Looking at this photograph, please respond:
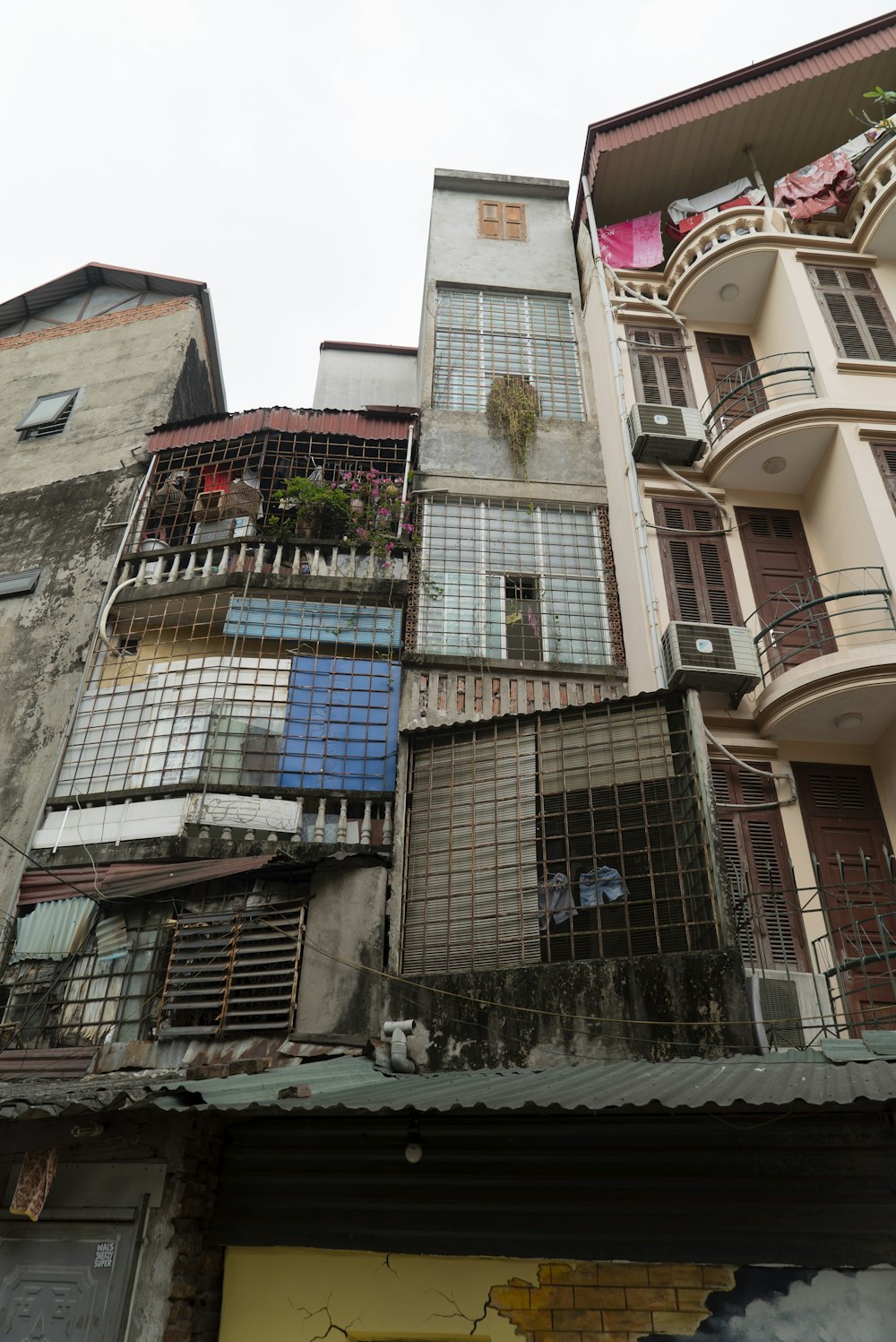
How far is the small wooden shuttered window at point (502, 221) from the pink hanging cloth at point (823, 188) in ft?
16.8

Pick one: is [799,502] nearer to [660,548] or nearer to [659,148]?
[660,548]

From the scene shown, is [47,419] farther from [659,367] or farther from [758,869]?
[758,869]

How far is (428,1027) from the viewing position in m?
7.53

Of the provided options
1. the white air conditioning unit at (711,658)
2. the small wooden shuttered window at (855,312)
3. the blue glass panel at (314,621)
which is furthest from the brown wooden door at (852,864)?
the small wooden shuttered window at (855,312)

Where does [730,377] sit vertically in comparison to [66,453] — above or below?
below

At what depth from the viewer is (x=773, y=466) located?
11.0 metres

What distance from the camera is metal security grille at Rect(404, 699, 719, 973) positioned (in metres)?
7.55

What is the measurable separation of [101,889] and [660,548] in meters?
7.76

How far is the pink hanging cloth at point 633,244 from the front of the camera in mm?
13891

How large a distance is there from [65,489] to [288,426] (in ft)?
12.3

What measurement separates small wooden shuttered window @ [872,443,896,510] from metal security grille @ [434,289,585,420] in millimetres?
4515

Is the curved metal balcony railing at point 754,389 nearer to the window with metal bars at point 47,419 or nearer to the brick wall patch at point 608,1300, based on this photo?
the brick wall patch at point 608,1300

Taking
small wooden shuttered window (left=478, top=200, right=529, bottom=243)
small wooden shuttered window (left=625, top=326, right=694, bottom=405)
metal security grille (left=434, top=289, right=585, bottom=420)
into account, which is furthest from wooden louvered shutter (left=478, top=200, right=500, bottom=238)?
small wooden shuttered window (left=625, top=326, right=694, bottom=405)

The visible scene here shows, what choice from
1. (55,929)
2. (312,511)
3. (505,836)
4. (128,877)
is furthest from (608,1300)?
(312,511)
